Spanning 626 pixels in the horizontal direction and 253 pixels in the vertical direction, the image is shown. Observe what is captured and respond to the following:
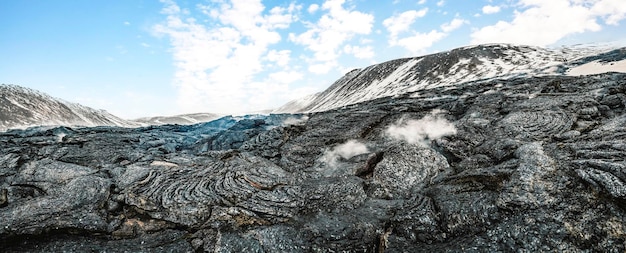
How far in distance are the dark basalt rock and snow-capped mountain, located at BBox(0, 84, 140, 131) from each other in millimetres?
39477

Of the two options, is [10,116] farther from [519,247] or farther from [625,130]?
[625,130]

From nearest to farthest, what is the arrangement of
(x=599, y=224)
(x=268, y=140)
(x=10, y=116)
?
(x=599, y=224)
(x=268, y=140)
(x=10, y=116)

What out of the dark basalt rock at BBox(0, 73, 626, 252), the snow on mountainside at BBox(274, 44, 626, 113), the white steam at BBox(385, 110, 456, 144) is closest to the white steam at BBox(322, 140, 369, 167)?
the dark basalt rock at BBox(0, 73, 626, 252)

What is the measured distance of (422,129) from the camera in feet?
72.0

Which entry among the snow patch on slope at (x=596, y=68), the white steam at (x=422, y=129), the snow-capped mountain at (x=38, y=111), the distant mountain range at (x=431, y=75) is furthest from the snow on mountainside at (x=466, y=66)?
the snow-capped mountain at (x=38, y=111)

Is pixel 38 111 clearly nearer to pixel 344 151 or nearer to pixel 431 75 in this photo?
pixel 344 151

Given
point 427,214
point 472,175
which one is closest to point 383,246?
point 427,214

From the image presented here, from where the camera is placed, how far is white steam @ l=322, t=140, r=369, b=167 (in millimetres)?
19719

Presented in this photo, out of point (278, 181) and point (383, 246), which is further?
point (278, 181)

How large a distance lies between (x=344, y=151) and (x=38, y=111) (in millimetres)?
64287

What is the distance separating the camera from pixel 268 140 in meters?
23.9

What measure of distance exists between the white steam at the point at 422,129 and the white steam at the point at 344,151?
253 cm

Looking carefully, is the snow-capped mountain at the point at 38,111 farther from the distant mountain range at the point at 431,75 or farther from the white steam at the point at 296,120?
the white steam at the point at 296,120

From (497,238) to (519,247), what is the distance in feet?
2.23
